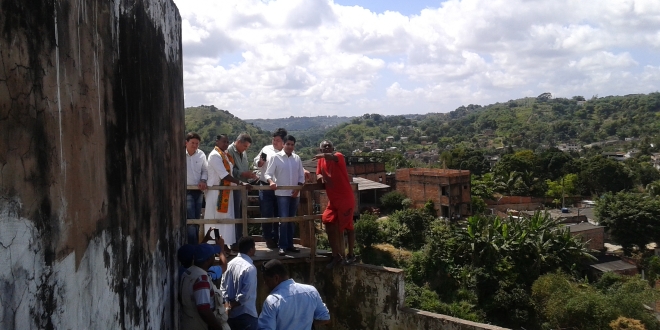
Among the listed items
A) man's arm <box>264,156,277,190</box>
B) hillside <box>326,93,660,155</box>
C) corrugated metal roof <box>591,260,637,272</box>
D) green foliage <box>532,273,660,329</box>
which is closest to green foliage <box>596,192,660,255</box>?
corrugated metal roof <box>591,260,637,272</box>

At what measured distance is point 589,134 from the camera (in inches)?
4112

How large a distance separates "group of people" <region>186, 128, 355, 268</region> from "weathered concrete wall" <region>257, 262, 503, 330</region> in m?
0.25

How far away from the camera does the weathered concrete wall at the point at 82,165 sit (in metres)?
1.89

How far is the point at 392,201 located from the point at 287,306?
33.4 metres

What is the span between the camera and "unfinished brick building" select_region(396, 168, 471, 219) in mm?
36000

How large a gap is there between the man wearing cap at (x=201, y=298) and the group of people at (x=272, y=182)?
1781 mm

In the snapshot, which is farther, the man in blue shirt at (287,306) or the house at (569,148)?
the house at (569,148)

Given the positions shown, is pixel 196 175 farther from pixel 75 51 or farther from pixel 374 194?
pixel 374 194

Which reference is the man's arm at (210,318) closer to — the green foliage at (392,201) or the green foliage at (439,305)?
the green foliage at (439,305)

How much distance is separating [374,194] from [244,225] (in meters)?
32.7

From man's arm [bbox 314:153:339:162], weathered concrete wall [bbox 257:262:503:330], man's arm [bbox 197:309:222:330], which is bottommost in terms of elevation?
weathered concrete wall [bbox 257:262:503:330]

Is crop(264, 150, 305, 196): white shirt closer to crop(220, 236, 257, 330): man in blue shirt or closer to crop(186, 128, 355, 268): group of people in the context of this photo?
crop(186, 128, 355, 268): group of people

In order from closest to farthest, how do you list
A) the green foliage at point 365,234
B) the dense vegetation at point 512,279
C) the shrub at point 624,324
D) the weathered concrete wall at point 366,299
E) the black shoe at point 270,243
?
1. the weathered concrete wall at point 366,299
2. the black shoe at point 270,243
3. the shrub at point 624,324
4. the dense vegetation at point 512,279
5. the green foliage at point 365,234

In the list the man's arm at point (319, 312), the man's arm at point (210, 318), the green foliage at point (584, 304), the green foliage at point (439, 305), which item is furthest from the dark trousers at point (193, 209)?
the green foliage at point (584, 304)
